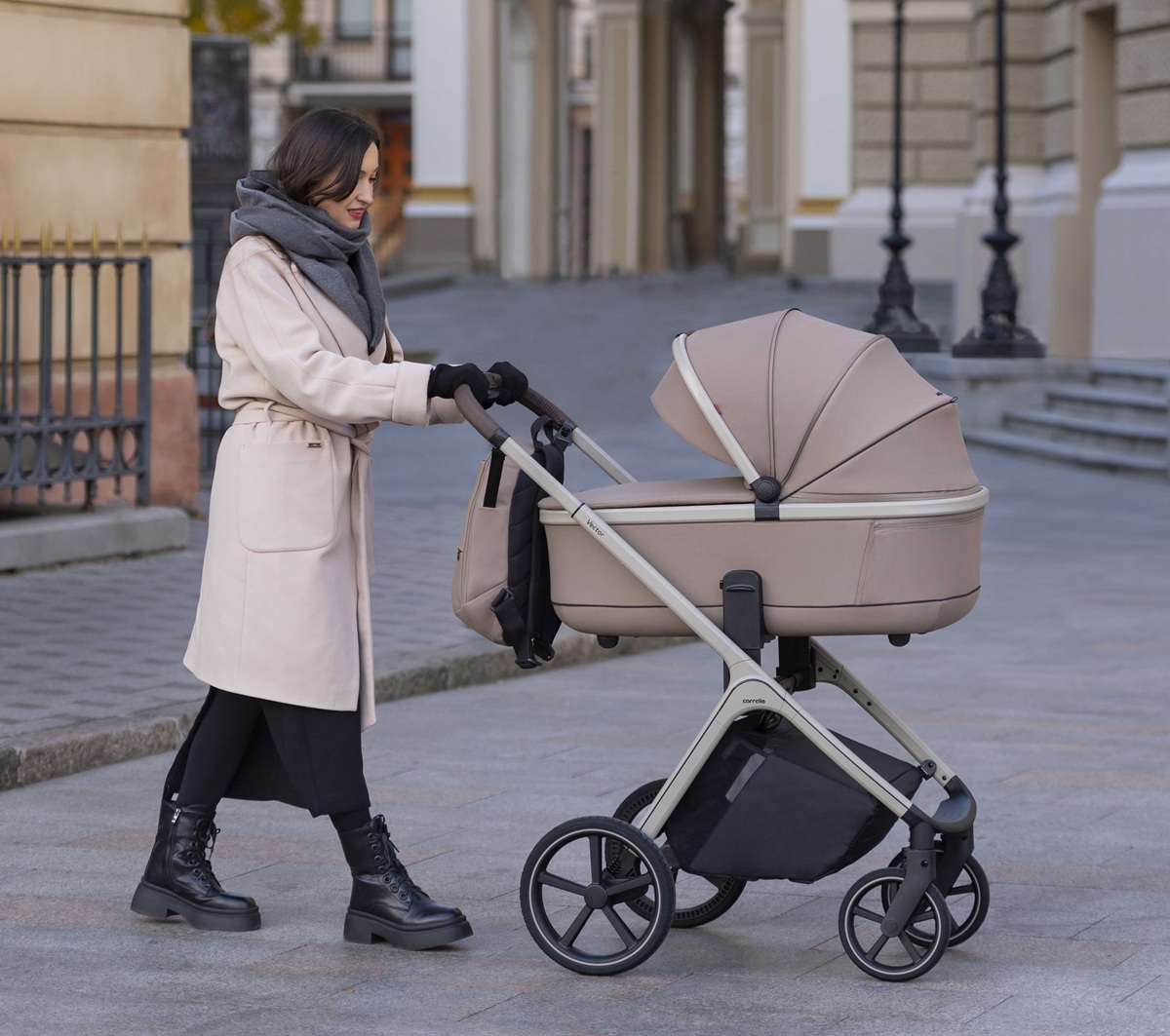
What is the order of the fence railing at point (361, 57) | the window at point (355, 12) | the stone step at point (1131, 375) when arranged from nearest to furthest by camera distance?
the stone step at point (1131, 375)
the fence railing at point (361, 57)
the window at point (355, 12)

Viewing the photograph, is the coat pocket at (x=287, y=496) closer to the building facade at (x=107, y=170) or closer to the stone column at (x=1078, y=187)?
the building facade at (x=107, y=170)

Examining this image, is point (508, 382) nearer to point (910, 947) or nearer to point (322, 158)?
point (322, 158)

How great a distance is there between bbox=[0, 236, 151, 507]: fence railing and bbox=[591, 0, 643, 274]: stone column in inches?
936

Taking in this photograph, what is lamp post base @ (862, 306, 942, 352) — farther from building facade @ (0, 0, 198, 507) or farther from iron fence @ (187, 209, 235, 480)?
building facade @ (0, 0, 198, 507)

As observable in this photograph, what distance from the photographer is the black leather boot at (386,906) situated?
4.54 m

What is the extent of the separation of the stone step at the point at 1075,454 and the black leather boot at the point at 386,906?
471 inches

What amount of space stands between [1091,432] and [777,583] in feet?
43.8

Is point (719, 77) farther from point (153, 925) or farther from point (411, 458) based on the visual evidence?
point (153, 925)

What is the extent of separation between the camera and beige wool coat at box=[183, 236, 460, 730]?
4484 millimetres

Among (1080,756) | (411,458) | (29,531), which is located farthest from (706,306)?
(1080,756)

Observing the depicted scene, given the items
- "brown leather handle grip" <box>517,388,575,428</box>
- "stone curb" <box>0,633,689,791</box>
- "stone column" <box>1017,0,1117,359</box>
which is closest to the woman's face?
"brown leather handle grip" <box>517,388,575,428</box>

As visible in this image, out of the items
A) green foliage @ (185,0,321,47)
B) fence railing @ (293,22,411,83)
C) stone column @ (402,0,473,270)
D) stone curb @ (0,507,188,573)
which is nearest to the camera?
stone curb @ (0,507,188,573)

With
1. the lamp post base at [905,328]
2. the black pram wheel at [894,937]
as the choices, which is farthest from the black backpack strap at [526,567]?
the lamp post base at [905,328]

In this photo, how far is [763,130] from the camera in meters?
34.0
